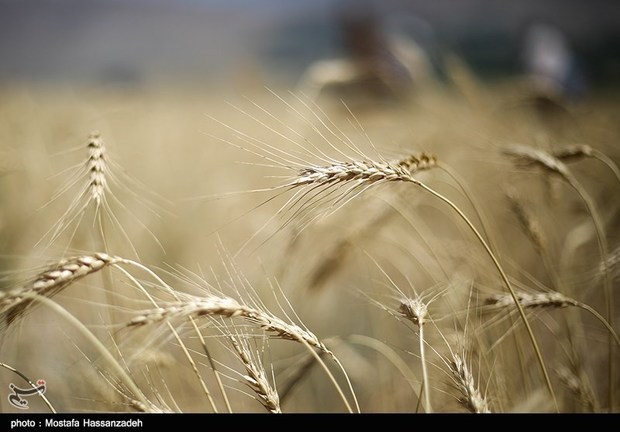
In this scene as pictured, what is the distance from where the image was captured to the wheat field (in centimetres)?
76

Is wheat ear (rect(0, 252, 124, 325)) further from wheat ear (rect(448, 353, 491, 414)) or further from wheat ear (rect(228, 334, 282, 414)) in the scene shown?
wheat ear (rect(448, 353, 491, 414))

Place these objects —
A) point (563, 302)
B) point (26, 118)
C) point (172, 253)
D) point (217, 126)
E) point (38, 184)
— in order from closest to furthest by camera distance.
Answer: point (563, 302)
point (38, 184)
point (172, 253)
point (26, 118)
point (217, 126)

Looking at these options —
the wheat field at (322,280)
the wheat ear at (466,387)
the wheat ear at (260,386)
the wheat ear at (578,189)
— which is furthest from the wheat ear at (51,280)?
the wheat ear at (578,189)

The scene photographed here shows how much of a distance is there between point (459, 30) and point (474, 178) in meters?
11.1

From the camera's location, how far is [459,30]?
12.0 meters

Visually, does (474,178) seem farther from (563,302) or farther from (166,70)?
(166,70)

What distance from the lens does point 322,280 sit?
4.80 ft

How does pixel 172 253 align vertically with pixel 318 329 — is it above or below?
above

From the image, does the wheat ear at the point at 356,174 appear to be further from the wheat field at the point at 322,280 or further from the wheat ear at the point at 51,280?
the wheat ear at the point at 51,280

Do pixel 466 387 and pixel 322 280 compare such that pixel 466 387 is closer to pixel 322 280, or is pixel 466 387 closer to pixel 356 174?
pixel 356 174

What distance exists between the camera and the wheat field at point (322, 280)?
2.49ft

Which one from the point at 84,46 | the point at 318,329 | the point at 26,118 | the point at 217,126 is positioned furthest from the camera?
the point at 84,46

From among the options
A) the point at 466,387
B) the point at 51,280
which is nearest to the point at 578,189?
the point at 466,387
